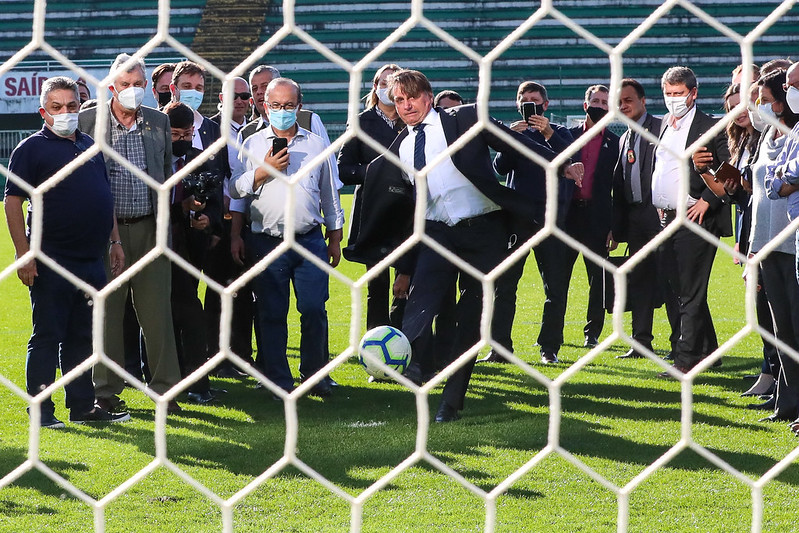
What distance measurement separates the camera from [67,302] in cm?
419

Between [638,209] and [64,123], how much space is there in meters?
3.27

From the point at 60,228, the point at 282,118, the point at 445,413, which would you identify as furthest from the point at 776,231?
the point at 60,228

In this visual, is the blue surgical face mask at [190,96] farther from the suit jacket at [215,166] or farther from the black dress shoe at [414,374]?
the black dress shoe at [414,374]

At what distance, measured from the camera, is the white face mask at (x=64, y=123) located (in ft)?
12.6

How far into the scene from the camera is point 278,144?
14.0 feet

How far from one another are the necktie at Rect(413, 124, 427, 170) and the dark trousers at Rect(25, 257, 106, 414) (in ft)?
4.35

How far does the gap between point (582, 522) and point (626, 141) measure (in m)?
3.22

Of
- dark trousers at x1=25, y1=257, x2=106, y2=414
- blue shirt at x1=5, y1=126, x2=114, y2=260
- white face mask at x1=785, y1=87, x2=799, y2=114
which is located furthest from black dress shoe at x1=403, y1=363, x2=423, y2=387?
white face mask at x1=785, y1=87, x2=799, y2=114

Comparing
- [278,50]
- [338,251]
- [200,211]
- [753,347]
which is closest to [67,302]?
[200,211]

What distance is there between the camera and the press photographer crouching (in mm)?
4828

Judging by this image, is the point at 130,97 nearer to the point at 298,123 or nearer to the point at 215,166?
the point at 215,166

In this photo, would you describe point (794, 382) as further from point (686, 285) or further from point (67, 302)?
point (67, 302)

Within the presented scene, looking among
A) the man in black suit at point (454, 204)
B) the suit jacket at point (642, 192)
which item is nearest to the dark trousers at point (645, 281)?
the suit jacket at point (642, 192)

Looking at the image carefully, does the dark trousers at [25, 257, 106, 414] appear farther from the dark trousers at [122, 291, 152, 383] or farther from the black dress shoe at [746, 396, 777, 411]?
the black dress shoe at [746, 396, 777, 411]
